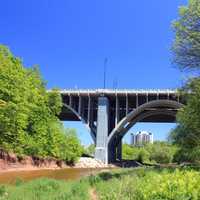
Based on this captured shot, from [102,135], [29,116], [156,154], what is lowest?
[156,154]

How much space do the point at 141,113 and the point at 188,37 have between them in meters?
48.8

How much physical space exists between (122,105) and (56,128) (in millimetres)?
20224

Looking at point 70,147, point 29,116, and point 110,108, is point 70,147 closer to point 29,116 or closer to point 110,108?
point 29,116

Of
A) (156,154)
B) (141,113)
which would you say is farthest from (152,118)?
(156,154)

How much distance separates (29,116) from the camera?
4231cm

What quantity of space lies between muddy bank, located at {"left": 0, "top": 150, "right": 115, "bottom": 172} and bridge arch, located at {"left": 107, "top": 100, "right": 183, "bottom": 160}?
6999 mm

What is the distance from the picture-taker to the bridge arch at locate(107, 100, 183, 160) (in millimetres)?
59722

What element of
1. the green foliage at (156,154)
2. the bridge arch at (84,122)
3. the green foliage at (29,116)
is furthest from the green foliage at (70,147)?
the green foliage at (156,154)

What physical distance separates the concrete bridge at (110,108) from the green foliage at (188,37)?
128ft

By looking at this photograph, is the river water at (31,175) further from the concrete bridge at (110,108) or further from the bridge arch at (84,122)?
the concrete bridge at (110,108)

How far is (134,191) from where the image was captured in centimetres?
916

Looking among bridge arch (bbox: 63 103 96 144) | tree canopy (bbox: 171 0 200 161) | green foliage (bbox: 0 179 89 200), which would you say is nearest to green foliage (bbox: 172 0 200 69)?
tree canopy (bbox: 171 0 200 161)

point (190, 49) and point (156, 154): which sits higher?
point (190, 49)

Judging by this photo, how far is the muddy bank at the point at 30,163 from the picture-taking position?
3620 cm
